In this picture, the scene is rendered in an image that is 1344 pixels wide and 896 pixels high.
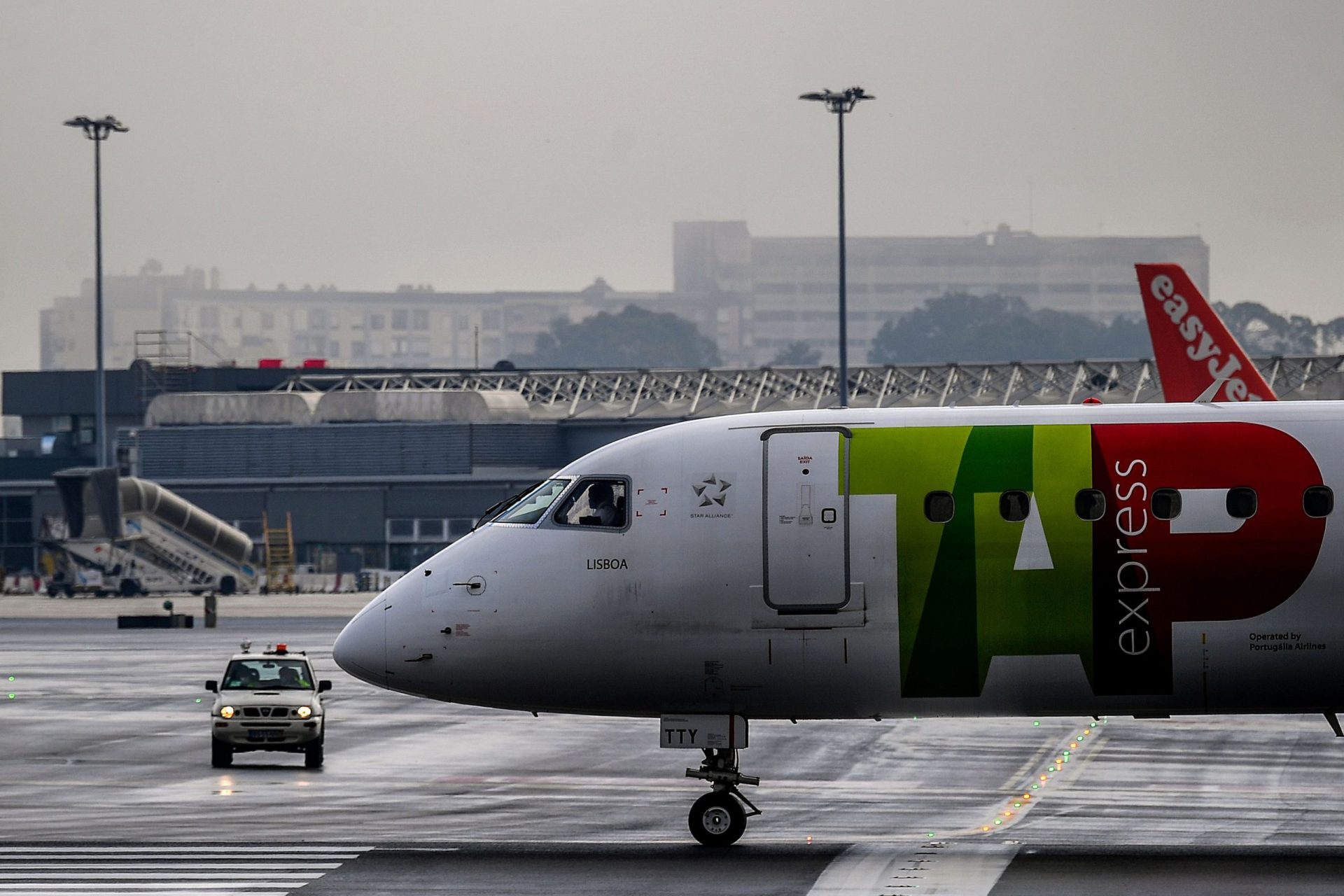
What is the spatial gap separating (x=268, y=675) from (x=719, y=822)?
1408cm

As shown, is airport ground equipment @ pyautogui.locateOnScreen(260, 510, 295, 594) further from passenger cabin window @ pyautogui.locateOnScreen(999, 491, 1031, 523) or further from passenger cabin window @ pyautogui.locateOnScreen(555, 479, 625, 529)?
passenger cabin window @ pyautogui.locateOnScreen(999, 491, 1031, 523)

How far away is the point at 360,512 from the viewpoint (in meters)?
108

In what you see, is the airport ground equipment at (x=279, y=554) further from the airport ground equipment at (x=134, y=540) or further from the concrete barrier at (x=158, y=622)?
the concrete barrier at (x=158, y=622)

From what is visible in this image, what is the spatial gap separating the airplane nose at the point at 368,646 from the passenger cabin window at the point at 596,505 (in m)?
2.44

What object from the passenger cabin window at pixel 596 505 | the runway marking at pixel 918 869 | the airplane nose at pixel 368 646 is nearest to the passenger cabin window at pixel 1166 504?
the runway marking at pixel 918 869

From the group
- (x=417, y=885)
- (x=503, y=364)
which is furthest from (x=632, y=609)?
(x=503, y=364)

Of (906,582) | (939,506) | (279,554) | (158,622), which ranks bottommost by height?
(158,622)

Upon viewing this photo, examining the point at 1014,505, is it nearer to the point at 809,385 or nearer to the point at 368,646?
the point at 368,646

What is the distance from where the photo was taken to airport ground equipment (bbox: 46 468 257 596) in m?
92.0

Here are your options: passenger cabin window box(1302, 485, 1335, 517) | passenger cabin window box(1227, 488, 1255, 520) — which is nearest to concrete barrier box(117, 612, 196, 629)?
passenger cabin window box(1227, 488, 1255, 520)

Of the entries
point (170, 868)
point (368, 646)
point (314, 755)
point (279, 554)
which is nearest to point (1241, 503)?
point (368, 646)

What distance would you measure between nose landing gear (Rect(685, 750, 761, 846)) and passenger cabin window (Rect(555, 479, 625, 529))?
9.96ft

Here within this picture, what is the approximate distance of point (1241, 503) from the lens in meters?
21.4

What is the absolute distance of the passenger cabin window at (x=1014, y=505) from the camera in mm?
21516
